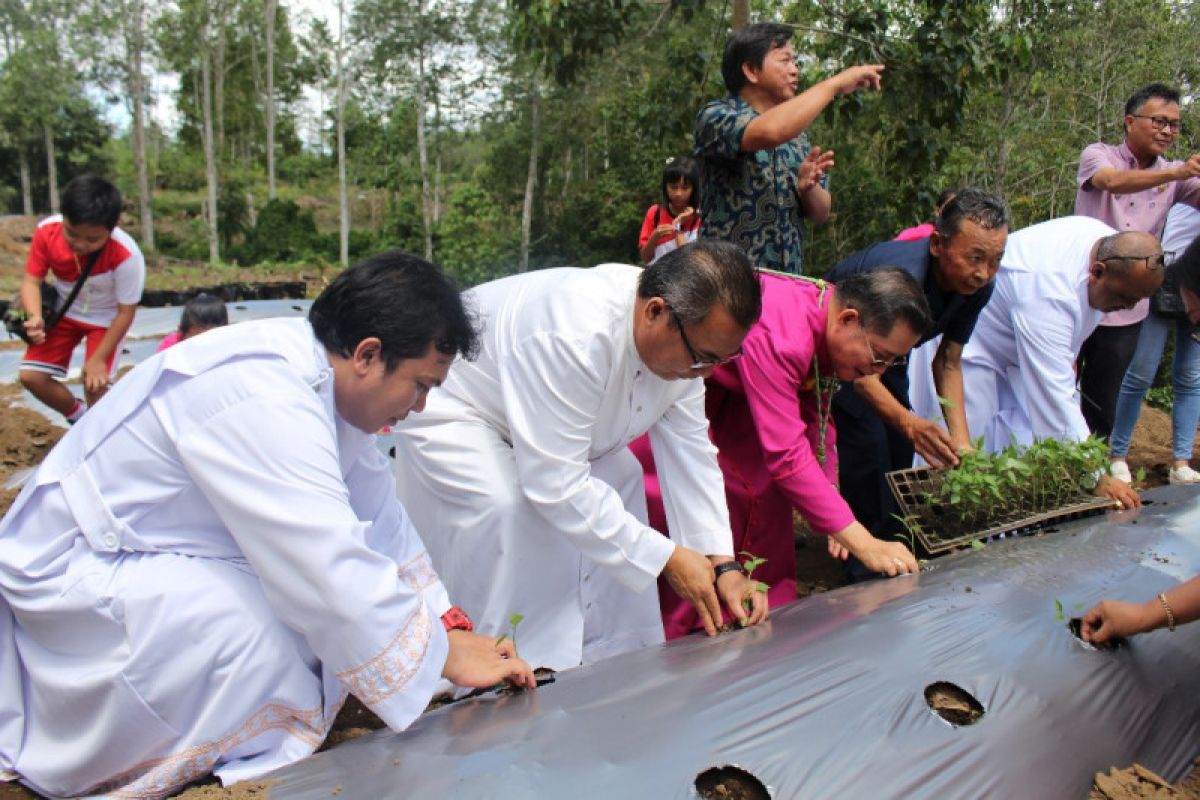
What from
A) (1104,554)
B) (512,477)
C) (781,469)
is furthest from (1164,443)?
(512,477)

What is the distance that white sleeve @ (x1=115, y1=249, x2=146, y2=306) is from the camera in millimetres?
4855

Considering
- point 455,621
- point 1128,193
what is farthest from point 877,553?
point 1128,193

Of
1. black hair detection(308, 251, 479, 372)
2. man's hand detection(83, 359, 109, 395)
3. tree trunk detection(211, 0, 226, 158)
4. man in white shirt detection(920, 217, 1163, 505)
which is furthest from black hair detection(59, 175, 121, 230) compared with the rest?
tree trunk detection(211, 0, 226, 158)

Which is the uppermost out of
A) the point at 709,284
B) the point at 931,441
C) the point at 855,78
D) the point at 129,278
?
the point at 855,78

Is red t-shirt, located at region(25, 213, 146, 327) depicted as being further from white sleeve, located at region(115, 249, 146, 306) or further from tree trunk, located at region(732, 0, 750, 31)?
tree trunk, located at region(732, 0, 750, 31)

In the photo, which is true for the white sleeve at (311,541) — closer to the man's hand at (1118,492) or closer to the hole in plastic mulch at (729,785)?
the hole in plastic mulch at (729,785)

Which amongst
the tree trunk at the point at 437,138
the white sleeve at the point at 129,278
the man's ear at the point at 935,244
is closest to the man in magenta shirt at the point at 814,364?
the man's ear at the point at 935,244

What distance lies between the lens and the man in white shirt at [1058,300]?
150 inches

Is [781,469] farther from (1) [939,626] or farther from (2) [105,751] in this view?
(2) [105,751]

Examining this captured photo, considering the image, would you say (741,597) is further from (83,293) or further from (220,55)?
(220,55)

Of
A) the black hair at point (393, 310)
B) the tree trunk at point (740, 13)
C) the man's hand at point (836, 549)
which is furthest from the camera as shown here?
the tree trunk at point (740, 13)

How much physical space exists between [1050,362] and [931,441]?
0.77m

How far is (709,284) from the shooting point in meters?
2.37

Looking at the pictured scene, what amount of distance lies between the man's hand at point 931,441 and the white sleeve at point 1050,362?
625 millimetres
